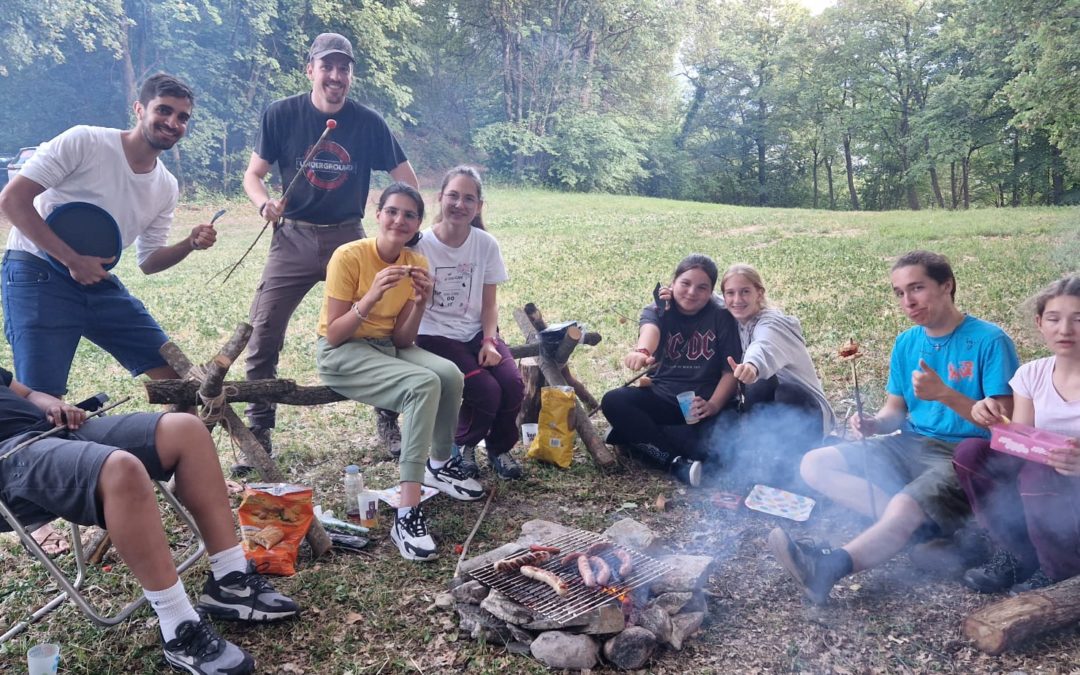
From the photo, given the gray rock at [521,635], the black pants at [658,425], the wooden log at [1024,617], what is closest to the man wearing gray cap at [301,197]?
the black pants at [658,425]

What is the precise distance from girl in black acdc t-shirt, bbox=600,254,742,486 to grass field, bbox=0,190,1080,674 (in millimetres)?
204

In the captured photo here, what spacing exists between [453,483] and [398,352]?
0.71 meters

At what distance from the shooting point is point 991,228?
40.6 ft

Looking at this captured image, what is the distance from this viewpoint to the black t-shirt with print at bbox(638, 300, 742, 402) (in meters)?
3.85

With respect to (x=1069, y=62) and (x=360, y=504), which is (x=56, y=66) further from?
(x=1069, y=62)

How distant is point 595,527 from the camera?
3.42 m

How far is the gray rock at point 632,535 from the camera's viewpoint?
9.98 feet

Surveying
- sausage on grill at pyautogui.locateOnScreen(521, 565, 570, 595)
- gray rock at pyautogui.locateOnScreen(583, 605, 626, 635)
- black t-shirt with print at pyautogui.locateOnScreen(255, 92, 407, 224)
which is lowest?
gray rock at pyautogui.locateOnScreen(583, 605, 626, 635)

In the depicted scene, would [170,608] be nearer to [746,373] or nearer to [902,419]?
[746,373]

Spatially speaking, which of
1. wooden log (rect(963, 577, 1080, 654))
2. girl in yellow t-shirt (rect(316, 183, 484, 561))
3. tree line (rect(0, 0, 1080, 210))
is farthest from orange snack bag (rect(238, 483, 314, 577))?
tree line (rect(0, 0, 1080, 210))

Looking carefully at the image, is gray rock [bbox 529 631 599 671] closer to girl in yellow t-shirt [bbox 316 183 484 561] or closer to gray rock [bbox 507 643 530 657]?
gray rock [bbox 507 643 530 657]

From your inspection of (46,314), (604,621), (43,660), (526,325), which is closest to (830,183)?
(526,325)

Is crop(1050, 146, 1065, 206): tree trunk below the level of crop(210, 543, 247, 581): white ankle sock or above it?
above

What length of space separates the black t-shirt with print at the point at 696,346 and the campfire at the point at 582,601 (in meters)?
1.33
